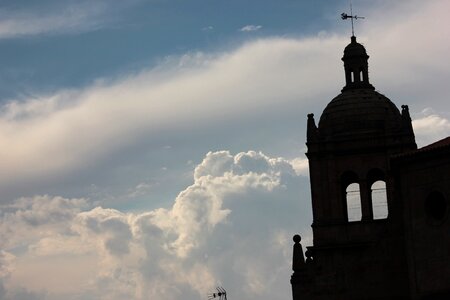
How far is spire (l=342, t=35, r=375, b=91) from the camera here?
230 ft

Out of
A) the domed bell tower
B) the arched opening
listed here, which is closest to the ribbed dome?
the domed bell tower

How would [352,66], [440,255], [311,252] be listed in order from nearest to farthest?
[440,255]
[311,252]
[352,66]

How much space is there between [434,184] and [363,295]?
5595mm

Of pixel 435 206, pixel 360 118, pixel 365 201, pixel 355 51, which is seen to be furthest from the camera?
pixel 355 51

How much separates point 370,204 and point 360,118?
4409mm

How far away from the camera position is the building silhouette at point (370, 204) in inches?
→ 2158

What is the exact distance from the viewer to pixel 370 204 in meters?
67.6

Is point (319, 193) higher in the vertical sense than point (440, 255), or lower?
higher

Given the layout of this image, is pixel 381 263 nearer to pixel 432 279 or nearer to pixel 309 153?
pixel 432 279

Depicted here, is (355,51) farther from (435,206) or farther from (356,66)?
(435,206)

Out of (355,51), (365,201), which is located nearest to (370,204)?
(365,201)

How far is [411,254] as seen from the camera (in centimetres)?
5531

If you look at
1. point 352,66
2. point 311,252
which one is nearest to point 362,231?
point 311,252

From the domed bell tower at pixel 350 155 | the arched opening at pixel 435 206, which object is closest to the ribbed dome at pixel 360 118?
the domed bell tower at pixel 350 155
